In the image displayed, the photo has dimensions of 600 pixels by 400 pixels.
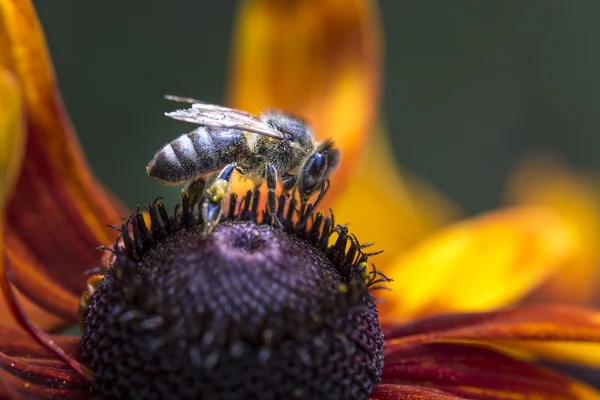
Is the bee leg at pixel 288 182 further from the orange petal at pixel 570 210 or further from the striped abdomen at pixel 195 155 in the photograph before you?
the orange petal at pixel 570 210

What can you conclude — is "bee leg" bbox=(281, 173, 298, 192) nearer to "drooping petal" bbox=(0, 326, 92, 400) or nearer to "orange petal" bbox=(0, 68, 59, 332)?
"drooping petal" bbox=(0, 326, 92, 400)

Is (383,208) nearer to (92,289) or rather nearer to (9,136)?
(92,289)

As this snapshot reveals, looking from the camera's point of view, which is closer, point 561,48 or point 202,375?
point 202,375

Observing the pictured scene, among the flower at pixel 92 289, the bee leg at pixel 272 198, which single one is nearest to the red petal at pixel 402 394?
the flower at pixel 92 289

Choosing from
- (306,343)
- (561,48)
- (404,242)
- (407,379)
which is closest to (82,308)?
(306,343)

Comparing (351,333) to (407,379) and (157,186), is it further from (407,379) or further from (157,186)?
(157,186)

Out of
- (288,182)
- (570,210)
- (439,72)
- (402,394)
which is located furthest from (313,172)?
(439,72)
